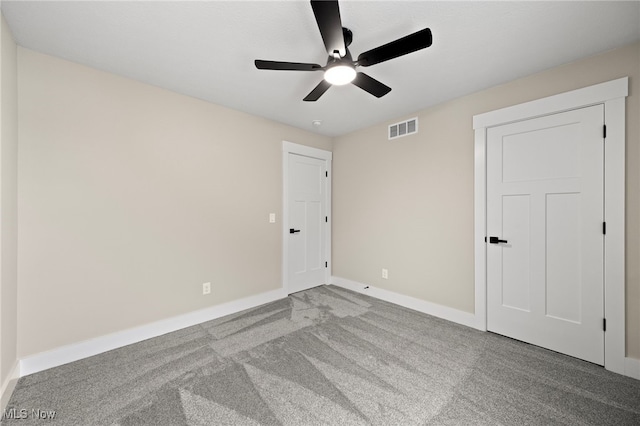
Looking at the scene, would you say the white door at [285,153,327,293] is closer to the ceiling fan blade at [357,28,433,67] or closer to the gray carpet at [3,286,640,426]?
the gray carpet at [3,286,640,426]

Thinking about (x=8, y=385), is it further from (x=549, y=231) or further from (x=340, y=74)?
(x=549, y=231)

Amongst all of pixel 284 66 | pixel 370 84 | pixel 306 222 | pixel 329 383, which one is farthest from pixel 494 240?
pixel 284 66

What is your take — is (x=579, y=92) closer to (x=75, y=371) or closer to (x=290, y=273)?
(x=290, y=273)

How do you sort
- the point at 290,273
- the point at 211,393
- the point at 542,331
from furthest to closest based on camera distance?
the point at 290,273, the point at 542,331, the point at 211,393

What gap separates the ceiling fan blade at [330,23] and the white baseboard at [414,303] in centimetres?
287

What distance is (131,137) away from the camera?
2.49 meters

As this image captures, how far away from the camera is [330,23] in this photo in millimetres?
1423

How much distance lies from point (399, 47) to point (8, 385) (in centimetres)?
345

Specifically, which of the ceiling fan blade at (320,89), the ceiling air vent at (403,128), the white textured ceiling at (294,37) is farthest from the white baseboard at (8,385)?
the ceiling air vent at (403,128)

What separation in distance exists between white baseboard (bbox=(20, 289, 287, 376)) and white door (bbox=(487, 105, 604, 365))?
9.61 ft

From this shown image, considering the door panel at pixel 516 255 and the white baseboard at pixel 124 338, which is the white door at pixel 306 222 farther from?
the door panel at pixel 516 255

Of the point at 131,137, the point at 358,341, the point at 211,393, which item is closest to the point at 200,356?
the point at 211,393

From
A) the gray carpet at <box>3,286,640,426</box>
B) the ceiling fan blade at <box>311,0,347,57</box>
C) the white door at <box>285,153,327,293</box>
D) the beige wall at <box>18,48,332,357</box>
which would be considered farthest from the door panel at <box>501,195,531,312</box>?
the beige wall at <box>18,48,332,357</box>

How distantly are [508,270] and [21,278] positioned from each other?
4.28m
